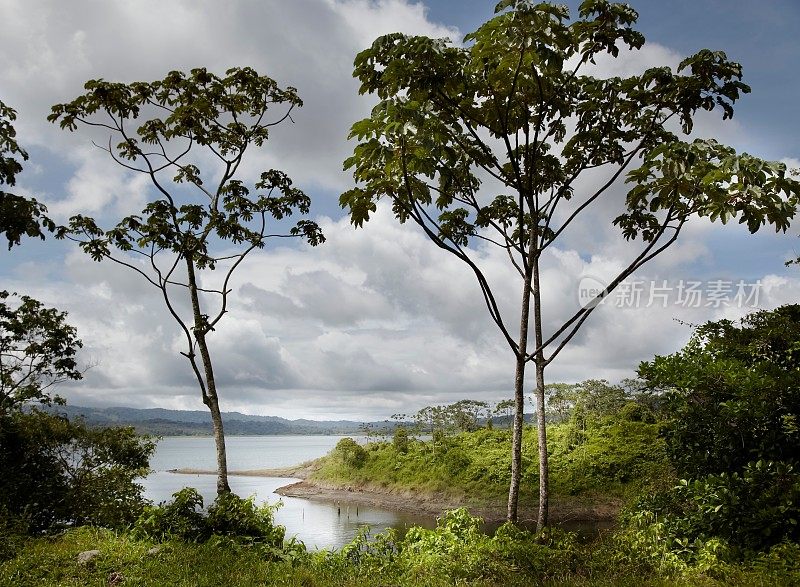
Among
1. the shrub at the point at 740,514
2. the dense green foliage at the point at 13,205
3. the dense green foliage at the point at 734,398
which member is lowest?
the shrub at the point at 740,514

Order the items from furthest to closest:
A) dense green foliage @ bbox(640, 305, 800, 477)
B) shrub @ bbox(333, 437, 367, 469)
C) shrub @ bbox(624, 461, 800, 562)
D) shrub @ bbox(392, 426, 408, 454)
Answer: shrub @ bbox(333, 437, 367, 469) → shrub @ bbox(392, 426, 408, 454) → dense green foliage @ bbox(640, 305, 800, 477) → shrub @ bbox(624, 461, 800, 562)

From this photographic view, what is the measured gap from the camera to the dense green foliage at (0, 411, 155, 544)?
37.9 ft

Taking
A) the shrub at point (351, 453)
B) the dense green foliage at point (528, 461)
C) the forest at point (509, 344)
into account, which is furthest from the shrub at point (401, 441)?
the forest at point (509, 344)

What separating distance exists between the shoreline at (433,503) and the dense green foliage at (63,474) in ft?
33.1

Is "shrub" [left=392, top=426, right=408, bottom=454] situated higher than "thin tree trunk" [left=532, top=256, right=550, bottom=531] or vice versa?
"thin tree trunk" [left=532, top=256, right=550, bottom=531]

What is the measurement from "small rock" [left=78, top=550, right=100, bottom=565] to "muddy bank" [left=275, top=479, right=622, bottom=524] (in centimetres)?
1457

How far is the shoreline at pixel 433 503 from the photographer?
84.0ft

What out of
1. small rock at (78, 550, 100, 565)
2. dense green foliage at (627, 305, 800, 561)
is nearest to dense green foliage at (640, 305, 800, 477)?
dense green foliage at (627, 305, 800, 561)

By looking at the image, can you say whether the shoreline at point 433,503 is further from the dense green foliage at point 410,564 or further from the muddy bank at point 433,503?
the dense green foliage at point 410,564

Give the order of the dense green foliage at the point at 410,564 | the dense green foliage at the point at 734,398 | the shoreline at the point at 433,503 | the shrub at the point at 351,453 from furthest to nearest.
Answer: the shrub at the point at 351,453 < the shoreline at the point at 433,503 < the dense green foliage at the point at 734,398 < the dense green foliage at the point at 410,564

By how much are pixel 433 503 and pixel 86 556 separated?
2431cm

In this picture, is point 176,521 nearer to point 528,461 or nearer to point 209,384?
point 209,384

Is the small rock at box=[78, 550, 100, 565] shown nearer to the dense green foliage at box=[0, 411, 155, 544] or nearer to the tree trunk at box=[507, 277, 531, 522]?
the dense green foliage at box=[0, 411, 155, 544]

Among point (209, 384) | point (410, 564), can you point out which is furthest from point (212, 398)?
point (410, 564)
